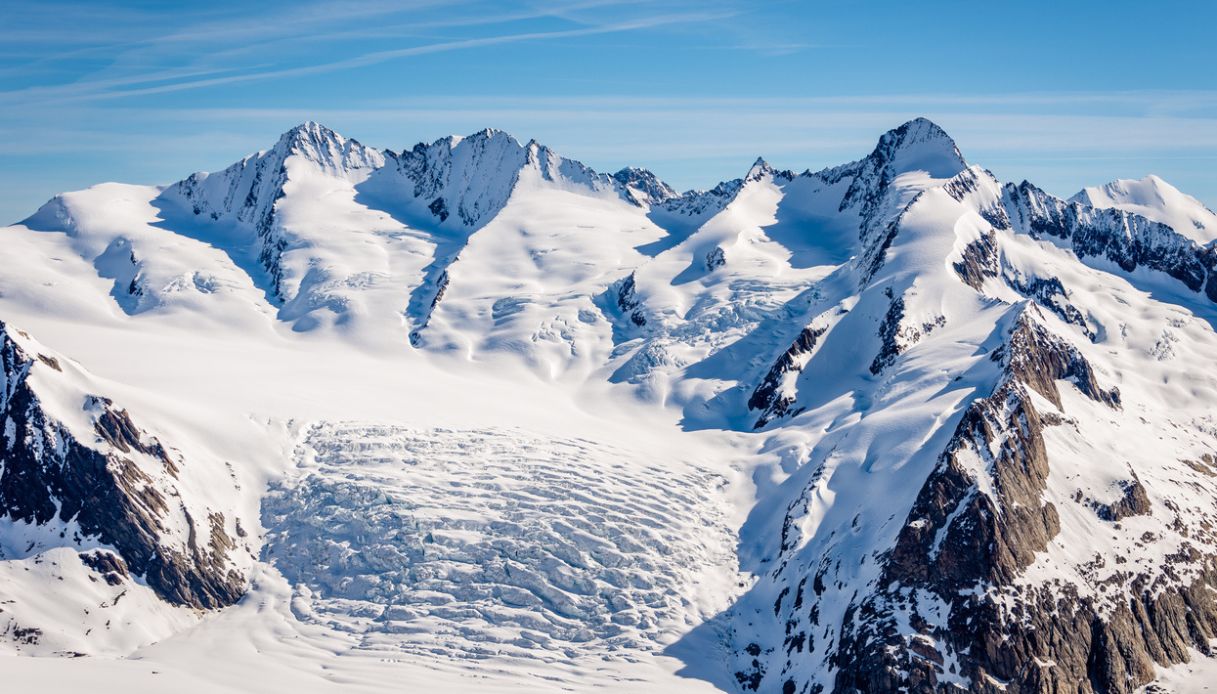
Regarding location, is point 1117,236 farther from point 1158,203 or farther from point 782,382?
point 782,382

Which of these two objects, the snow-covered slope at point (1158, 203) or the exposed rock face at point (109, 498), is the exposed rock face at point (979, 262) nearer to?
the snow-covered slope at point (1158, 203)

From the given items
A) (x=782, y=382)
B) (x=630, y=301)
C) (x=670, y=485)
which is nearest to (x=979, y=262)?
(x=782, y=382)

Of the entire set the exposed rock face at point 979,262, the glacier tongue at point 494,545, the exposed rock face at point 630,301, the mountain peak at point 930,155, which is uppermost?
the mountain peak at point 930,155

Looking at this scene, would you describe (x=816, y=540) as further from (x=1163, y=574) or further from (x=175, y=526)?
A: (x=175, y=526)

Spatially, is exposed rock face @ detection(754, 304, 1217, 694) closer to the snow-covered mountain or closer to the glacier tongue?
the snow-covered mountain

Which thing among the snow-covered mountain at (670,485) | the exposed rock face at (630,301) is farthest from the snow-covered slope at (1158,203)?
the exposed rock face at (630,301)

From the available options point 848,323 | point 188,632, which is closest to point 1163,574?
point 848,323
